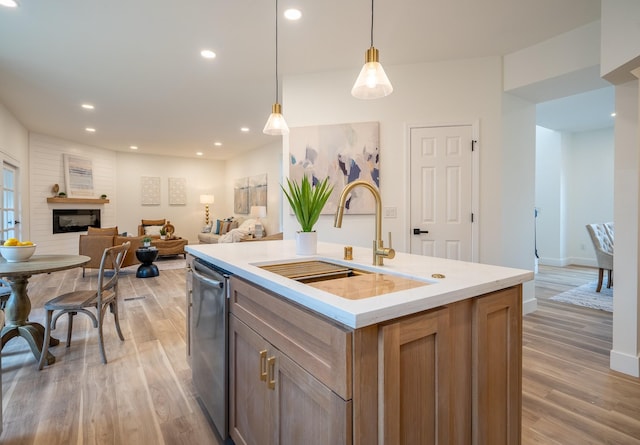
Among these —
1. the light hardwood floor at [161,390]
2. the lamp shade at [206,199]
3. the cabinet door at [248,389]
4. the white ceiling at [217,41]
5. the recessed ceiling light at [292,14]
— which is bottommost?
the light hardwood floor at [161,390]

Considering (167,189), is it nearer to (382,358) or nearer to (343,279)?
(343,279)

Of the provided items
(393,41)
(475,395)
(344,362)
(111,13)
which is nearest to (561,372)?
(475,395)

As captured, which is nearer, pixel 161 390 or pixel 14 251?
pixel 161 390

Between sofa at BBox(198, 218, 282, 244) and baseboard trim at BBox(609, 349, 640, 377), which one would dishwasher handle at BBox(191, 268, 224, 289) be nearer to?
baseboard trim at BBox(609, 349, 640, 377)

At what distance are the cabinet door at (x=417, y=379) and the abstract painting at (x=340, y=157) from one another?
2.61m

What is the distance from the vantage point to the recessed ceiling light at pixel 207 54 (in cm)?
320

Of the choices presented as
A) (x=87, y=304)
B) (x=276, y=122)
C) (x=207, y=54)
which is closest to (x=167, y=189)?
(x=207, y=54)

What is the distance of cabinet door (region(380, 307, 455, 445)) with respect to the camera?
2.79ft

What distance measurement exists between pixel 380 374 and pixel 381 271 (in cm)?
59

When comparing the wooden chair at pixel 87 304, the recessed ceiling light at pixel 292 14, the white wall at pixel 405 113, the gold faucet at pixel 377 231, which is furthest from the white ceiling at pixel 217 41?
the wooden chair at pixel 87 304

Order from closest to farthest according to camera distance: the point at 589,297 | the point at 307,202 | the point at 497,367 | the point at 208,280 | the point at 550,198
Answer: the point at 497,367 < the point at 208,280 < the point at 307,202 < the point at 589,297 < the point at 550,198

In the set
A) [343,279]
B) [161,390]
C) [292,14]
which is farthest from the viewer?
[292,14]

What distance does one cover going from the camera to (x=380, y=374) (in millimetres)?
835

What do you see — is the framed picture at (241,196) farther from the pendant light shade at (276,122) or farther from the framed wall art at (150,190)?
the pendant light shade at (276,122)
